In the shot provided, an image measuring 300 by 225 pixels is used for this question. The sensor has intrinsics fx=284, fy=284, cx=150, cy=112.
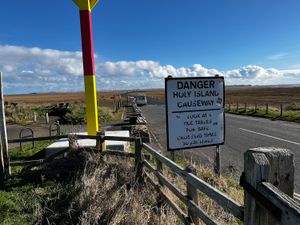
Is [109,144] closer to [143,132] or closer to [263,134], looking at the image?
[143,132]

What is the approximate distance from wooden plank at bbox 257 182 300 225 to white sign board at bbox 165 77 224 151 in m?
3.25

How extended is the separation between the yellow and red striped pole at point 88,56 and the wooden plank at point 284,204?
6.84 metres

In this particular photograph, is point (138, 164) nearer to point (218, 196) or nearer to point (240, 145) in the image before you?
point (218, 196)

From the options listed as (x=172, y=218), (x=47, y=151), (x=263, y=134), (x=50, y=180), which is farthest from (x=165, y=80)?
(x=263, y=134)

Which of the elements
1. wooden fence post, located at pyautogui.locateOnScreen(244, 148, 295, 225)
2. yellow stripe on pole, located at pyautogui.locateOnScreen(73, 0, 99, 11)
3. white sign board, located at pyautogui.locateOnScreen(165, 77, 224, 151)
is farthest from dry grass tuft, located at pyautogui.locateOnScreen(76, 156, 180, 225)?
yellow stripe on pole, located at pyautogui.locateOnScreen(73, 0, 99, 11)

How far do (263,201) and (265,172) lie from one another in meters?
0.17

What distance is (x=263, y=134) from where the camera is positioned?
1343 cm

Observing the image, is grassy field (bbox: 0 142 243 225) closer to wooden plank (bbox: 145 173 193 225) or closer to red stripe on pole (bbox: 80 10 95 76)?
wooden plank (bbox: 145 173 193 225)

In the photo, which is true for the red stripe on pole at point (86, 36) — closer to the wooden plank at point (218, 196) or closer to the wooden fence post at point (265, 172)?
the wooden plank at point (218, 196)

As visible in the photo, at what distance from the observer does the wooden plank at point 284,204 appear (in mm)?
1418

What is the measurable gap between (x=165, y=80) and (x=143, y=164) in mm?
1982

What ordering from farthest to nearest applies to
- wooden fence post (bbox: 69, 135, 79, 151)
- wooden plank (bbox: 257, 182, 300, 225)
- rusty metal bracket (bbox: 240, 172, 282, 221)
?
wooden fence post (bbox: 69, 135, 79, 151) → rusty metal bracket (bbox: 240, 172, 282, 221) → wooden plank (bbox: 257, 182, 300, 225)

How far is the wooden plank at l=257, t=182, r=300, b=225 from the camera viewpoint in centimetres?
142

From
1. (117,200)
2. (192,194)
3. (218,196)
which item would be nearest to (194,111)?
(192,194)
